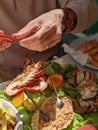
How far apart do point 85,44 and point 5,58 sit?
0.43 meters

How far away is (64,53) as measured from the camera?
1.84 meters

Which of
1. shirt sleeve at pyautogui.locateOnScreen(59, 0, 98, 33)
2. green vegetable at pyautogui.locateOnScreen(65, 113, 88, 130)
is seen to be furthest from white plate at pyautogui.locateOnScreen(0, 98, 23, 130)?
shirt sleeve at pyautogui.locateOnScreen(59, 0, 98, 33)

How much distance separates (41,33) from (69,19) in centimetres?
32

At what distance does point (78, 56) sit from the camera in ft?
5.68

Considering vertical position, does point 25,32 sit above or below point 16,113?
above

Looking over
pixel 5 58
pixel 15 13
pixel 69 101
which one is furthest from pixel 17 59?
pixel 69 101

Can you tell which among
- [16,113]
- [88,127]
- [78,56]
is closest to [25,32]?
[16,113]

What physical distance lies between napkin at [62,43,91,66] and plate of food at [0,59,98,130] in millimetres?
164

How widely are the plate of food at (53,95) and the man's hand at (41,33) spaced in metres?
0.22

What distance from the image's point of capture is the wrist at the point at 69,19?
147cm

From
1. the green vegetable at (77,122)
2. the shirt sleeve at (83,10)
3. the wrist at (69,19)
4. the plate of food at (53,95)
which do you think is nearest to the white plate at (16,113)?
the plate of food at (53,95)

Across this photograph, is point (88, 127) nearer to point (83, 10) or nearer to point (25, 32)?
point (25, 32)

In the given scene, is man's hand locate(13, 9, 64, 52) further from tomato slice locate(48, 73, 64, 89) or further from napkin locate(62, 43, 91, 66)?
napkin locate(62, 43, 91, 66)

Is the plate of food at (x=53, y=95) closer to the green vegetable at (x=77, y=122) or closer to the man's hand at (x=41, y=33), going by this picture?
the green vegetable at (x=77, y=122)
